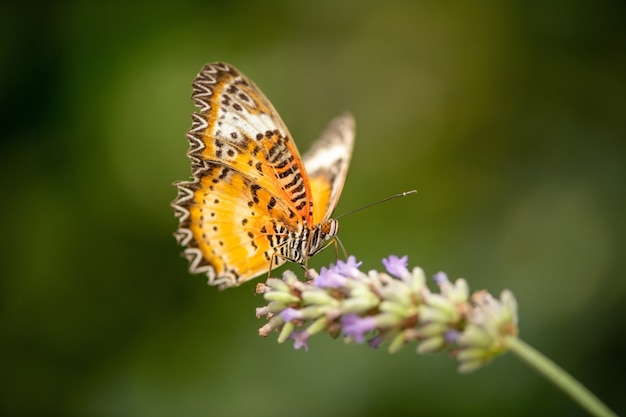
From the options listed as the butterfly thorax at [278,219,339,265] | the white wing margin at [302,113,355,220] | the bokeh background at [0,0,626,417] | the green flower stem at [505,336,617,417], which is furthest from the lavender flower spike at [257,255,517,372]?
the bokeh background at [0,0,626,417]

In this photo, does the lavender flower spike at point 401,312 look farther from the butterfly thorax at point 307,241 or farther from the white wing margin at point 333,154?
the white wing margin at point 333,154

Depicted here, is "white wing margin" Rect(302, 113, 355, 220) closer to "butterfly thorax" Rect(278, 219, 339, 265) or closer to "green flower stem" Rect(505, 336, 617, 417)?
"butterfly thorax" Rect(278, 219, 339, 265)

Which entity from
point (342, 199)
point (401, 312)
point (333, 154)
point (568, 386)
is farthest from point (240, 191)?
point (568, 386)

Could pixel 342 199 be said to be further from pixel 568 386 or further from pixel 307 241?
pixel 568 386

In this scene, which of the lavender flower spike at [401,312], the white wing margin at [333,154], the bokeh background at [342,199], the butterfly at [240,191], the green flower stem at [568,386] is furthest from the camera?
the bokeh background at [342,199]

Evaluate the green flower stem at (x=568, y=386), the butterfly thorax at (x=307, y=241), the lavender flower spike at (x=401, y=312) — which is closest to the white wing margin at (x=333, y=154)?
the butterfly thorax at (x=307, y=241)

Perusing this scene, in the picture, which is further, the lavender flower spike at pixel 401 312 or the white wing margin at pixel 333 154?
the white wing margin at pixel 333 154

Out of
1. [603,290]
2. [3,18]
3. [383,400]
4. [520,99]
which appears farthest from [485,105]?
[3,18]

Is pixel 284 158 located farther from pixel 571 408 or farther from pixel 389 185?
pixel 571 408
